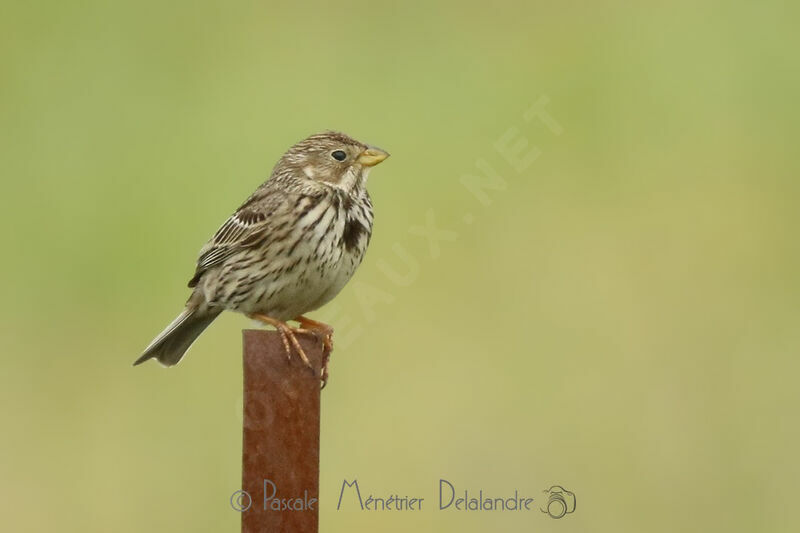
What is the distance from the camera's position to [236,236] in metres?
6.05

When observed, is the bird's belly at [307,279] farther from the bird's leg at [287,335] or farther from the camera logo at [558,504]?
the camera logo at [558,504]

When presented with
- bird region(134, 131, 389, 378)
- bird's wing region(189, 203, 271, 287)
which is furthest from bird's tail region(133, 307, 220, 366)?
bird's wing region(189, 203, 271, 287)

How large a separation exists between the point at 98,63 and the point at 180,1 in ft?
3.93

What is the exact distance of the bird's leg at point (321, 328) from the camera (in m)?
5.48

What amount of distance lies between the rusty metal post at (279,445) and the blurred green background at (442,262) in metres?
3.03

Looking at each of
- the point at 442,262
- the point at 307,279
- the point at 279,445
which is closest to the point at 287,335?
the point at 279,445

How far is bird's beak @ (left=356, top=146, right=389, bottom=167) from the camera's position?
19.7ft

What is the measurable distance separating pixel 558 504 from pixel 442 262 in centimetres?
271

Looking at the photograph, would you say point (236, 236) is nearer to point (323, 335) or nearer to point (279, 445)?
point (323, 335)

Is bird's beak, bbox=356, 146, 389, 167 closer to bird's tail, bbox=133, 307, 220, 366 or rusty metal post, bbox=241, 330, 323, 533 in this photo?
bird's tail, bbox=133, 307, 220, 366

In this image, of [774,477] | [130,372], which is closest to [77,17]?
[130,372]

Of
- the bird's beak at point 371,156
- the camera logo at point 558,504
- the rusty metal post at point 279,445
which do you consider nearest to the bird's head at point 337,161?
the bird's beak at point 371,156

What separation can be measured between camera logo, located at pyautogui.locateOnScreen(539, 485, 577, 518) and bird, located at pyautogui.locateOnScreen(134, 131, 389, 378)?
1786mm

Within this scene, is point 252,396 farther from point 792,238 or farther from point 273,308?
point 792,238
